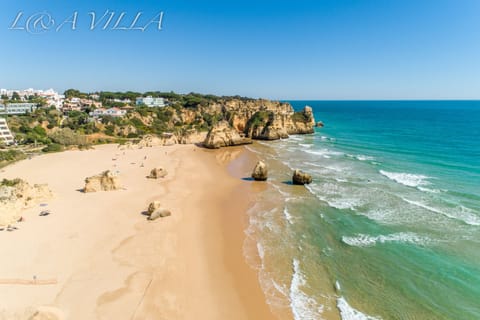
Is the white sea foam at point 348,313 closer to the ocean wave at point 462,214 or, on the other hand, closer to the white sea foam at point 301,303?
the white sea foam at point 301,303

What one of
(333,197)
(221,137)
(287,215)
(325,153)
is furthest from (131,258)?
(221,137)

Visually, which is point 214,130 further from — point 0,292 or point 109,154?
point 0,292

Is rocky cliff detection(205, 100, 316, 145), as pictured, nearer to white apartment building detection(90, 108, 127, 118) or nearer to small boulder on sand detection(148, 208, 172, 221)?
white apartment building detection(90, 108, 127, 118)

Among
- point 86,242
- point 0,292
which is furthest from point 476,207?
point 0,292

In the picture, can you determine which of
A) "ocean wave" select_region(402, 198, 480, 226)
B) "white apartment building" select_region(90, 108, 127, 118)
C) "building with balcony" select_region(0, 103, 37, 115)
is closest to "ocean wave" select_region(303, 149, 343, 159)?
"ocean wave" select_region(402, 198, 480, 226)

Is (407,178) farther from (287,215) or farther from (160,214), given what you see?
(160,214)

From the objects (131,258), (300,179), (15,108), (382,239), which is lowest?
(131,258)

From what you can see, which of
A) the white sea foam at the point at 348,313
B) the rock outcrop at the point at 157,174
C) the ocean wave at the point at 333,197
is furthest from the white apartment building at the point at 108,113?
the white sea foam at the point at 348,313
